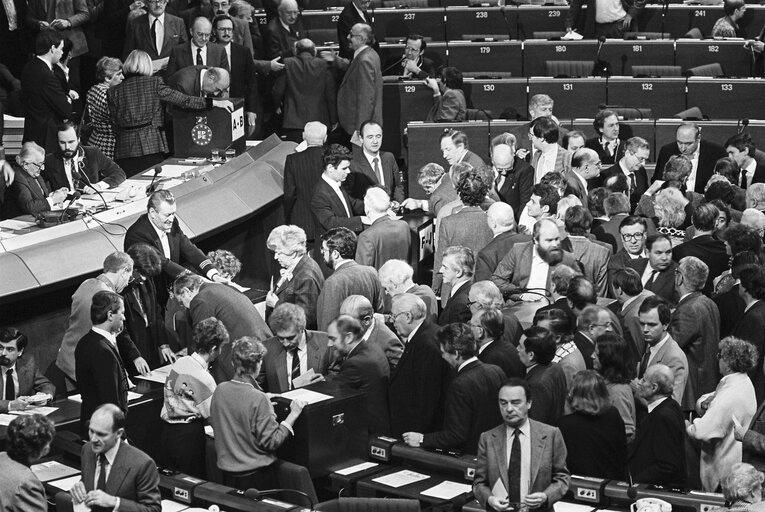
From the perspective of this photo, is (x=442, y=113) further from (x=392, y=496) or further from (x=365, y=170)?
(x=392, y=496)

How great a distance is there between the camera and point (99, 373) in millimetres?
6602

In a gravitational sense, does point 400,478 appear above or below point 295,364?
below

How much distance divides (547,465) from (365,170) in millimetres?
4439

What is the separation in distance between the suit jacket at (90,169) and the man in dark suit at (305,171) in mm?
1258

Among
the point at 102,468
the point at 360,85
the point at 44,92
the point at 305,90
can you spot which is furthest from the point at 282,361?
the point at 305,90

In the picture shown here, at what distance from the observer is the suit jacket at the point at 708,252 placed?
26.2ft

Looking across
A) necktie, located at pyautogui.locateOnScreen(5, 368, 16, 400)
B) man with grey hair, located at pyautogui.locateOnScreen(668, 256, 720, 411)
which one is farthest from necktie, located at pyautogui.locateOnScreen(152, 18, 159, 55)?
man with grey hair, located at pyautogui.locateOnScreen(668, 256, 720, 411)

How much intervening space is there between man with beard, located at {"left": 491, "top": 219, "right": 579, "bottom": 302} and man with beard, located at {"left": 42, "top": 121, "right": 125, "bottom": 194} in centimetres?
312

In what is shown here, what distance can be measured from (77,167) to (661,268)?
4301 millimetres

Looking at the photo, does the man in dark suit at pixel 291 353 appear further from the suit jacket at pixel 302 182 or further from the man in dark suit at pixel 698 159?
the man in dark suit at pixel 698 159

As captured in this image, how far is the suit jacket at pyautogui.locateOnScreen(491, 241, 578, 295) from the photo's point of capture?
7703 millimetres

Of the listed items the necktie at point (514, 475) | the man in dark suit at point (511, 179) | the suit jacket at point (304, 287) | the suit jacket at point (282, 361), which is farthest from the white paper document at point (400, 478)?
the man in dark suit at point (511, 179)

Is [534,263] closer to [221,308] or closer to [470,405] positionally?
[470,405]

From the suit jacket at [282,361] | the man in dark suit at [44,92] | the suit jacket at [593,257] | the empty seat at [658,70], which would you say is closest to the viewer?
the suit jacket at [282,361]
